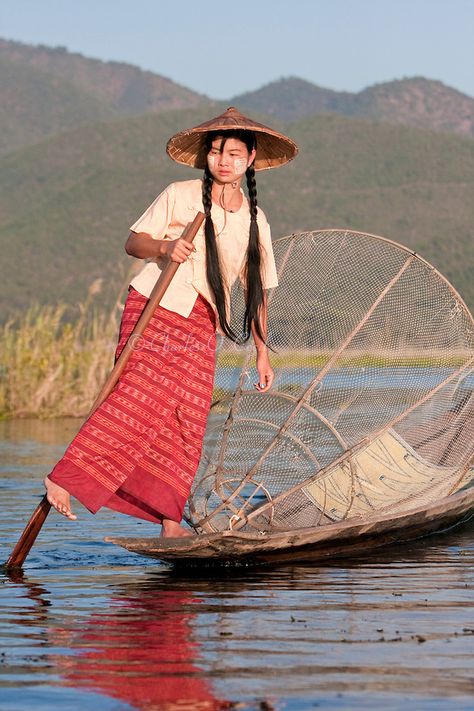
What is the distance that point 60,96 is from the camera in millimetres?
103250

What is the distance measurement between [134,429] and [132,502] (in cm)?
39

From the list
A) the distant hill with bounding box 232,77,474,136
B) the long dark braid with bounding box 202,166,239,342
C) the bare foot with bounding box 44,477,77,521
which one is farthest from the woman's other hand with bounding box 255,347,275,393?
the distant hill with bounding box 232,77,474,136

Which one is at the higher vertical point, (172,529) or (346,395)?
(346,395)

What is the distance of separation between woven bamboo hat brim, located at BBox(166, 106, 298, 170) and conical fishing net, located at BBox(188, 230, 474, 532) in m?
0.79

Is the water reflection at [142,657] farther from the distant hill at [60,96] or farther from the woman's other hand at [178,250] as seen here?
the distant hill at [60,96]

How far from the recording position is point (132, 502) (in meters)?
6.03

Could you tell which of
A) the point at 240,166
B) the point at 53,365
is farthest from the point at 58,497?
the point at 53,365

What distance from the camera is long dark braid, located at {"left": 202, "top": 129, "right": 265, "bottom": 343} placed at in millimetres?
5859

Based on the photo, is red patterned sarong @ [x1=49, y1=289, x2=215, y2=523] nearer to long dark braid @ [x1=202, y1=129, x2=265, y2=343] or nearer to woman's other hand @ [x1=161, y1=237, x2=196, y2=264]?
long dark braid @ [x1=202, y1=129, x2=265, y2=343]

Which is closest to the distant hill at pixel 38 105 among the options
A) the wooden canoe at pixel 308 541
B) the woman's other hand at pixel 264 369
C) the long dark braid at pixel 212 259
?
the wooden canoe at pixel 308 541

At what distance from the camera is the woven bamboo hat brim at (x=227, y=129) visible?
230 inches

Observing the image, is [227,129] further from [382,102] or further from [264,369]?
[382,102]

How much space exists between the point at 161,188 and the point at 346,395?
45.0m

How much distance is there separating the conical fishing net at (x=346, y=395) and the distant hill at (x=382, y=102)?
113 m
